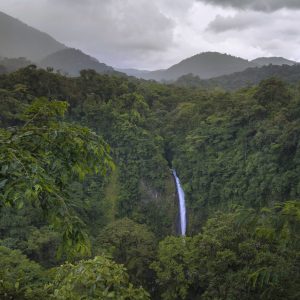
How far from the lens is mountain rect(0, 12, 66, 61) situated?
122 m

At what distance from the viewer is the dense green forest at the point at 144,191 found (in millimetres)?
2904

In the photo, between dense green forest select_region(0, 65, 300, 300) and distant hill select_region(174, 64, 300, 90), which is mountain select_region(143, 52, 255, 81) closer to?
distant hill select_region(174, 64, 300, 90)

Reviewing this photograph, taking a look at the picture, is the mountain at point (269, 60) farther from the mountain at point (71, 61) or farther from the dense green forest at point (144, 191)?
the dense green forest at point (144, 191)

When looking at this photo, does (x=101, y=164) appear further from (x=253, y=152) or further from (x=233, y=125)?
(x=233, y=125)

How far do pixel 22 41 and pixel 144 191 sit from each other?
129m

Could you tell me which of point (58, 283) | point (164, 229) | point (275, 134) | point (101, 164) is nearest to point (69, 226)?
point (101, 164)

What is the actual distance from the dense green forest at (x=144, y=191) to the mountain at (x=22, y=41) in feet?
337

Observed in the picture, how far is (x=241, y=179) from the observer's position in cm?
2153

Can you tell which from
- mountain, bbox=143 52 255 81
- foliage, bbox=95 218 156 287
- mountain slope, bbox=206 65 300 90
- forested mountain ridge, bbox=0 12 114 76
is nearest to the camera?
foliage, bbox=95 218 156 287

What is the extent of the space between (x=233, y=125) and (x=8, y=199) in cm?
2303

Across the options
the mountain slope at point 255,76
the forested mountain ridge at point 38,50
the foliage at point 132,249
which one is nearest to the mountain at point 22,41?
the forested mountain ridge at point 38,50

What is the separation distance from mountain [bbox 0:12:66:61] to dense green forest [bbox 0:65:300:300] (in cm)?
10279

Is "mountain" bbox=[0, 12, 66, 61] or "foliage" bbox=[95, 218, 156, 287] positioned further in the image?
"mountain" bbox=[0, 12, 66, 61]

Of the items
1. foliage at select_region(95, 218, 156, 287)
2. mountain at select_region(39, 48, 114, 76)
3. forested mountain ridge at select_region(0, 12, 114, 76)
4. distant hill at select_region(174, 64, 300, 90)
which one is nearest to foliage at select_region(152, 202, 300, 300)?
foliage at select_region(95, 218, 156, 287)
